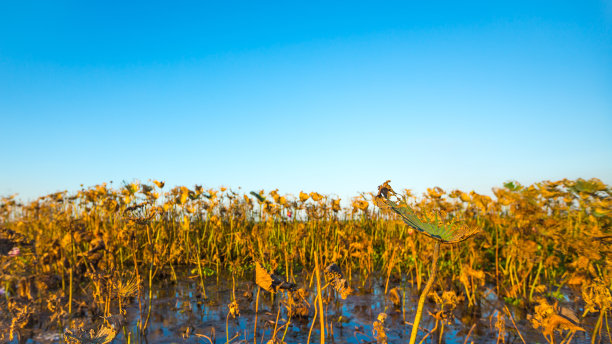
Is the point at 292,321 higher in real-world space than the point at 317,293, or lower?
lower

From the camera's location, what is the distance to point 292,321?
9.89ft

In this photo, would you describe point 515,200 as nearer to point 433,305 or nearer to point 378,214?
point 433,305

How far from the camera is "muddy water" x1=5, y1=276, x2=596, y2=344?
107 inches

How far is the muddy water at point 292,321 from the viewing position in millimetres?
2709

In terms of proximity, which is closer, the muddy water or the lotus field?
the lotus field

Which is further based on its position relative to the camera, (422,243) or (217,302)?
(422,243)

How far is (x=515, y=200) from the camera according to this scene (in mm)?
3760

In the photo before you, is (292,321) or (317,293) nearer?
(317,293)

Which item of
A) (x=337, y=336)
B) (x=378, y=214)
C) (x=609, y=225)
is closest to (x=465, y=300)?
(x=609, y=225)

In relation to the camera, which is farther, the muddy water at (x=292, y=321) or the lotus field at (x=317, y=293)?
the muddy water at (x=292, y=321)

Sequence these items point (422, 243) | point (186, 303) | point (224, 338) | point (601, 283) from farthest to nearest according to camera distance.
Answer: point (422, 243)
point (186, 303)
point (224, 338)
point (601, 283)

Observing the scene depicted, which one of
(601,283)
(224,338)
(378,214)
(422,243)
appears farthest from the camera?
(378,214)

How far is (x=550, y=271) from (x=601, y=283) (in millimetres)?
2417

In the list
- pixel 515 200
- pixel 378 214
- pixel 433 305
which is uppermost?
pixel 515 200
